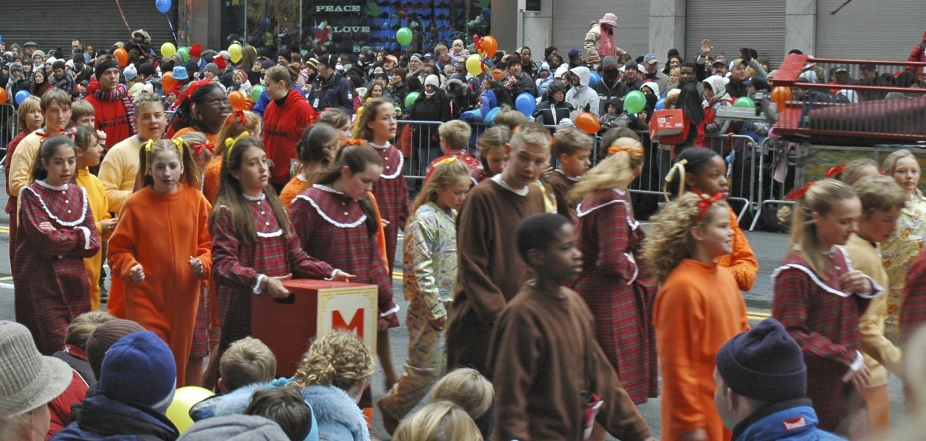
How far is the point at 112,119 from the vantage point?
10.7 meters

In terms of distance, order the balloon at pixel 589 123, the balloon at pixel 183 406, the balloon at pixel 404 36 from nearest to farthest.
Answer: the balloon at pixel 183 406 → the balloon at pixel 589 123 → the balloon at pixel 404 36

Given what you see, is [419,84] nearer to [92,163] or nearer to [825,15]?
[825,15]

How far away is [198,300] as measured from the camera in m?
6.78

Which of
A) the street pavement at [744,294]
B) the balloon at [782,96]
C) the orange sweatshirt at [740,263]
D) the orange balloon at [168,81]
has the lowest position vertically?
the street pavement at [744,294]

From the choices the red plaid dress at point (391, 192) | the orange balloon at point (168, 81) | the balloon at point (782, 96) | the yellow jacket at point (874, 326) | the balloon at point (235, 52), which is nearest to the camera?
the yellow jacket at point (874, 326)

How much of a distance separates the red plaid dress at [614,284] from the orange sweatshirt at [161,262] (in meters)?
1.98

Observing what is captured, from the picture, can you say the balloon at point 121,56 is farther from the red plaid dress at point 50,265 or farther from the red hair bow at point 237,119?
the red plaid dress at point 50,265

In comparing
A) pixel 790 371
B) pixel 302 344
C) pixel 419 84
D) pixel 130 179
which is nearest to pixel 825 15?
pixel 419 84

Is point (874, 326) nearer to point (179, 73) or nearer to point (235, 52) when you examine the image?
point (179, 73)

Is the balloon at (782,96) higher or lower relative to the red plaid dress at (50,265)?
higher

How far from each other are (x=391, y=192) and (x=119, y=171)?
71.1 inches

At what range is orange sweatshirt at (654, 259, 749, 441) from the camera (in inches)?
195

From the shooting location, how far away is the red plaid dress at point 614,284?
6156mm

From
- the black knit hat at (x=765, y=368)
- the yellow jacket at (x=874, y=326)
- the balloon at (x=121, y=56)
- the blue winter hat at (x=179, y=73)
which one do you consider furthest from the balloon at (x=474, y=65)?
the black knit hat at (x=765, y=368)
